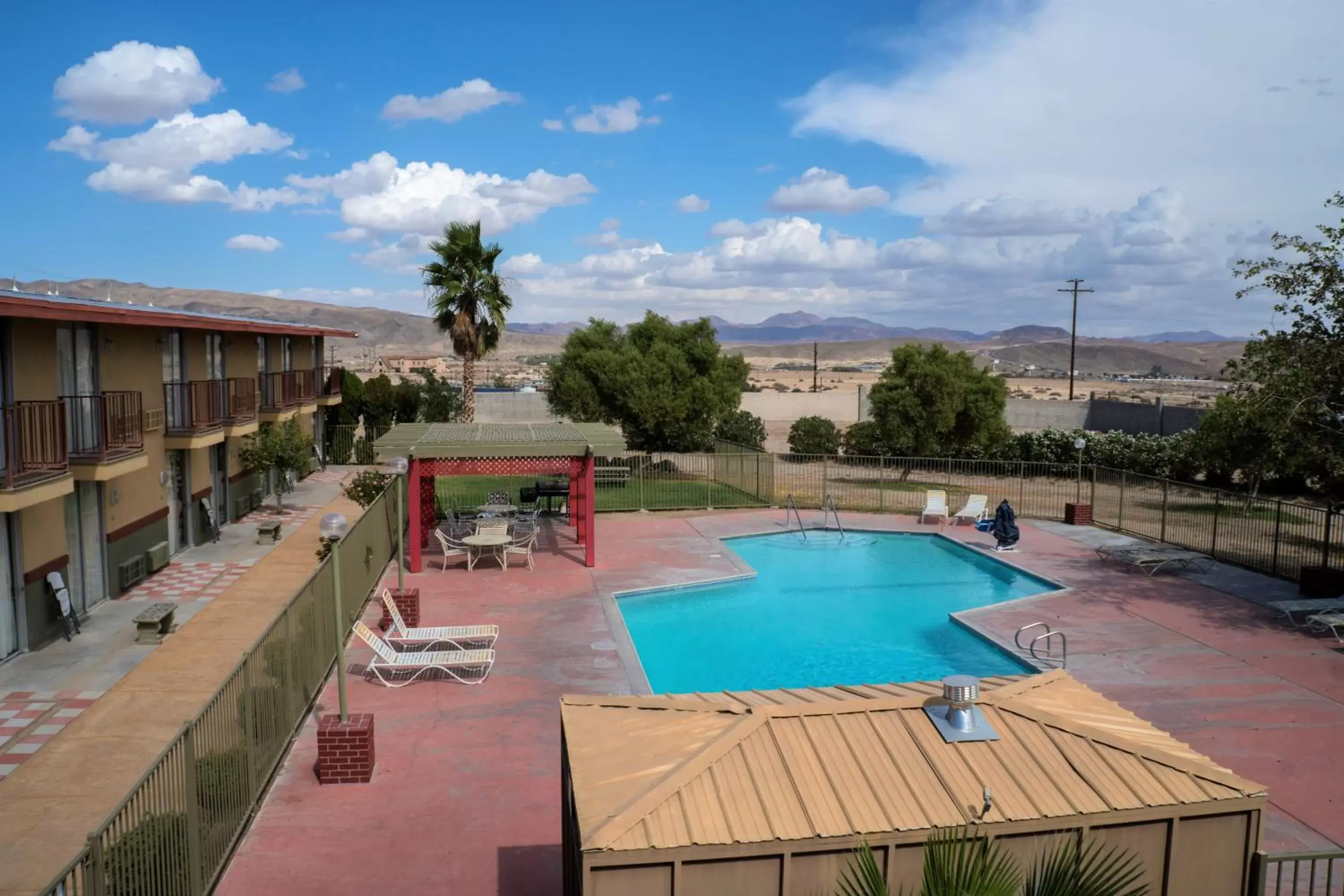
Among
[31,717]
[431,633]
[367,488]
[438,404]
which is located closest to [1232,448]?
[367,488]

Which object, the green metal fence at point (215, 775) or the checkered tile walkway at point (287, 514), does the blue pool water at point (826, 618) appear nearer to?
the green metal fence at point (215, 775)

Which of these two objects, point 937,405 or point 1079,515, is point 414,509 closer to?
point 1079,515

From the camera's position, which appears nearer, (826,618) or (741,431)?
(826,618)

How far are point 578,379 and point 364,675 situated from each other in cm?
2151

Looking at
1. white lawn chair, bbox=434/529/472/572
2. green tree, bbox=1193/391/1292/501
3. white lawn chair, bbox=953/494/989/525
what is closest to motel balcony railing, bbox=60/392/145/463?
white lawn chair, bbox=434/529/472/572

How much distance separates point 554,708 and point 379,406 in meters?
28.0

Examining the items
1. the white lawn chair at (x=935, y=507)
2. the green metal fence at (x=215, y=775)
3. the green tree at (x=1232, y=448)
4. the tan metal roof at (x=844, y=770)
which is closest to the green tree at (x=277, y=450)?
the green metal fence at (x=215, y=775)

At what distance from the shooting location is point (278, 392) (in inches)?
1112

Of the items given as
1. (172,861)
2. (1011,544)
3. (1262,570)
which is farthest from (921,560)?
(172,861)

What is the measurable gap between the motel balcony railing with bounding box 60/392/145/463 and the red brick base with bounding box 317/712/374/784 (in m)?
7.89

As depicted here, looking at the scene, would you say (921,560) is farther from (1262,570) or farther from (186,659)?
(186,659)

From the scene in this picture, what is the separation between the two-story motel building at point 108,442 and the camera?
13469 mm

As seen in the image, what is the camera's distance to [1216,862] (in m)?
6.16

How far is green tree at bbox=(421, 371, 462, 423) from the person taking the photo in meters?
39.6
